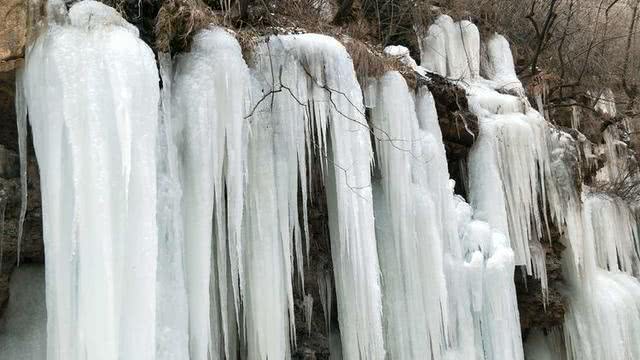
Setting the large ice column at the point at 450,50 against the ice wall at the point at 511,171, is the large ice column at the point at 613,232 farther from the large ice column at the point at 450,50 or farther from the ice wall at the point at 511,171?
the large ice column at the point at 450,50

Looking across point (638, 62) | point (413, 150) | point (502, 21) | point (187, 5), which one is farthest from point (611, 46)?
point (187, 5)

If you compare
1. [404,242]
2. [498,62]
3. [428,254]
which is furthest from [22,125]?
[498,62]

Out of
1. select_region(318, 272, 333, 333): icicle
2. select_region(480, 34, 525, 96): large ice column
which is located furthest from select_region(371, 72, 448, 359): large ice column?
select_region(480, 34, 525, 96): large ice column

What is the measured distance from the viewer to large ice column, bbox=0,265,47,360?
3949mm

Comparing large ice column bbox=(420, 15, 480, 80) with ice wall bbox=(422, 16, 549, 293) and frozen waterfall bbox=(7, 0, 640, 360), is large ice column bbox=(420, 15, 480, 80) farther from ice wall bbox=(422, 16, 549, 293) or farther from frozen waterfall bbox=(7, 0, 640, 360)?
frozen waterfall bbox=(7, 0, 640, 360)

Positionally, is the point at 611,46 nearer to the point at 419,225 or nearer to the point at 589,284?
the point at 589,284

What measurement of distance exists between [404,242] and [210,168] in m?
1.86

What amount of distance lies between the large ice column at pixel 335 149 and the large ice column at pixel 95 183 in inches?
44.6

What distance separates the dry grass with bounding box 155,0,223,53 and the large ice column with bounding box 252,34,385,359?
0.54m

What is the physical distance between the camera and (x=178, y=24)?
3.98m

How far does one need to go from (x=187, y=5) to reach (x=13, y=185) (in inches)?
54.9

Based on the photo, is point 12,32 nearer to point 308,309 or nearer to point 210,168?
point 210,168

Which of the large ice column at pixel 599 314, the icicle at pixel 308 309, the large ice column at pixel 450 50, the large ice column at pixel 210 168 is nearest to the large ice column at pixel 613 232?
the large ice column at pixel 599 314

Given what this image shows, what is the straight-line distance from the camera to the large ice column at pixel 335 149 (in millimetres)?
4391
